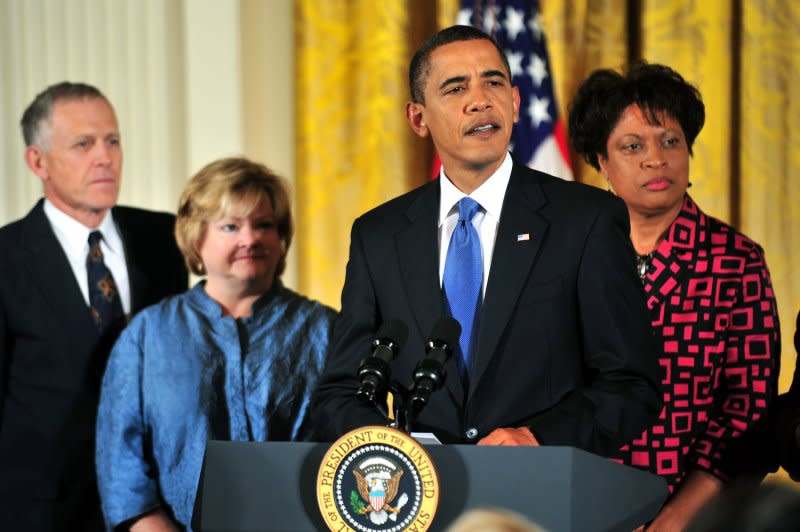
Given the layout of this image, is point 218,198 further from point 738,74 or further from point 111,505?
point 738,74

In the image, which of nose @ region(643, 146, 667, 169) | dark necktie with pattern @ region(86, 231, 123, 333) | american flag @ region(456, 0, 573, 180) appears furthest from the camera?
american flag @ region(456, 0, 573, 180)

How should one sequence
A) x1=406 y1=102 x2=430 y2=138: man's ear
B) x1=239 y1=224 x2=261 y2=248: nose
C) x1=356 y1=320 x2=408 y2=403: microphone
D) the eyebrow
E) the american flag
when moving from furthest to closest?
the american flag < x1=239 y1=224 x2=261 y2=248: nose < x1=406 y1=102 x2=430 y2=138: man's ear < the eyebrow < x1=356 y1=320 x2=408 y2=403: microphone

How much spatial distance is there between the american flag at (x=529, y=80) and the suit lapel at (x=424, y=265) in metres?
1.87

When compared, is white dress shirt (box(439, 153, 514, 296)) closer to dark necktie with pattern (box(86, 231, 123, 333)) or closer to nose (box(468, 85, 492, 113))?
nose (box(468, 85, 492, 113))

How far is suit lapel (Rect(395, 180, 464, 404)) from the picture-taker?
2.23 m

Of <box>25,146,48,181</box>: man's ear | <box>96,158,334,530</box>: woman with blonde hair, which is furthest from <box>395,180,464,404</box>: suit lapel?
<box>25,146,48,181</box>: man's ear

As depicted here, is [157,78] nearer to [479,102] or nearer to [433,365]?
[479,102]

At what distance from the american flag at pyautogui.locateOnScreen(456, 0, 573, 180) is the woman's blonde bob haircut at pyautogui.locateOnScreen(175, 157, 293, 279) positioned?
4.08 ft

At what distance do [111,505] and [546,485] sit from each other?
1.63 m

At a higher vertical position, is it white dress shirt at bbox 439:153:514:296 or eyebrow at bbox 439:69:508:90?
eyebrow at bbox 439:69:508:90

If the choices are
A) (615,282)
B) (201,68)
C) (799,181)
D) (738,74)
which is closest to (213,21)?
(201,68)

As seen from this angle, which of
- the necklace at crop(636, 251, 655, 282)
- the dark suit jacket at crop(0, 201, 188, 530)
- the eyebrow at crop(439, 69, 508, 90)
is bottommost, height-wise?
the dark suit jacket at crop(0, 201, 188, 530)

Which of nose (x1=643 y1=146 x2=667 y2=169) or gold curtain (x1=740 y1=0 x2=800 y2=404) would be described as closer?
nose (x1=643 y1=146 x2=667 y2=169)

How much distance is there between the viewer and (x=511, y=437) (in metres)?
1.96
